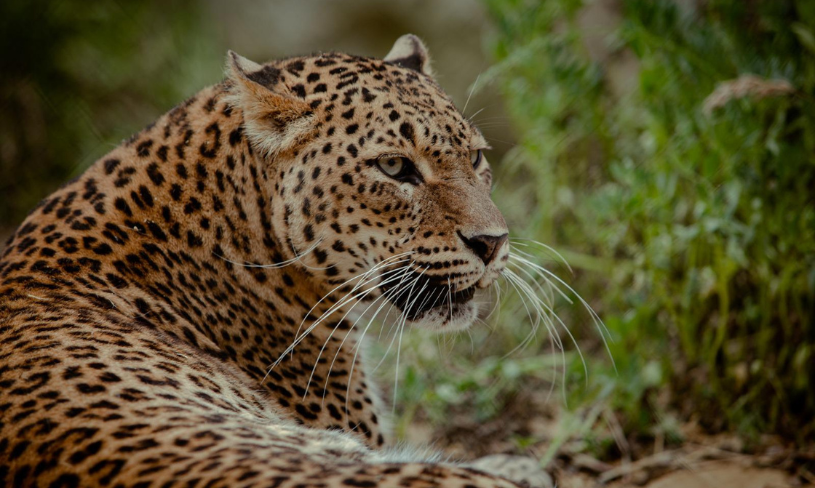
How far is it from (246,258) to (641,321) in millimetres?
2649

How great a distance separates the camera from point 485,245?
372 centimetres

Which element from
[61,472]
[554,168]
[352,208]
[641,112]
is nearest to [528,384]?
[554,168]

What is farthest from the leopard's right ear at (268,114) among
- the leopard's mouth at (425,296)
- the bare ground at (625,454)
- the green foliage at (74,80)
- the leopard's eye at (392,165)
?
the green foliage at (74,80)

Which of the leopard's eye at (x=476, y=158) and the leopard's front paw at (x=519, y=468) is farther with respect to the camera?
the leopard's front paw at (x=519, y=468)

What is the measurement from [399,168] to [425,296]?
0.60m

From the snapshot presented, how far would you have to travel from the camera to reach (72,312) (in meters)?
3.11

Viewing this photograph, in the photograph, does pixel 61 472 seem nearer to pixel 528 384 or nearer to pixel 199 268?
pixel 199 268

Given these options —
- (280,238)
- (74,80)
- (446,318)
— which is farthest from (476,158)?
(74,80)

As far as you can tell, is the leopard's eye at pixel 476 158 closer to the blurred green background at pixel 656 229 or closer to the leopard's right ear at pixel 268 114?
the blurred green background at pixel 656 229

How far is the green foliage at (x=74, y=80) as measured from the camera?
9.27 m

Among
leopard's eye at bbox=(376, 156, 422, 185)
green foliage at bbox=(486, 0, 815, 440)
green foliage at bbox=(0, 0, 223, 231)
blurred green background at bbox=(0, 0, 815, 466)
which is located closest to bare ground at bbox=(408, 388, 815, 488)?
blurred green background at bbox=(0, 0, 815, 466)

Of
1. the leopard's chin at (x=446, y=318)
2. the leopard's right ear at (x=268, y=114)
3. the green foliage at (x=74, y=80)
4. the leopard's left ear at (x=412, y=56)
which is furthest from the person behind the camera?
the green foliage at (x=74, y=80)

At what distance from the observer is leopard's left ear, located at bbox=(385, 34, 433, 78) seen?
14.7 feet

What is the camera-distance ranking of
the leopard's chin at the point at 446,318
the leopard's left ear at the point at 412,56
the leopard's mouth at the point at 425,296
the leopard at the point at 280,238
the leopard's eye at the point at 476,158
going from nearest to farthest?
1. the leopard at the point at 280,238
2. the leopard's mouth at the point at 425,296
3. the leopard's chin at the point at 446,318
4. the leopard's eye at the point at 476,158
5. the leopard's left ear at the point at 412,56
